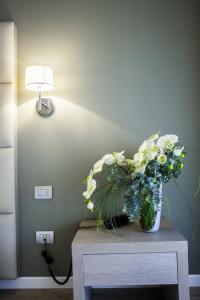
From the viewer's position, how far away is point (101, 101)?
196 centimetres

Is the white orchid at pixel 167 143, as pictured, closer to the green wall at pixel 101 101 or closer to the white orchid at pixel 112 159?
the white orchid at pixel 112 159

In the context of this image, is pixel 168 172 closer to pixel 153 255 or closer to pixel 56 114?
pixel 153 255

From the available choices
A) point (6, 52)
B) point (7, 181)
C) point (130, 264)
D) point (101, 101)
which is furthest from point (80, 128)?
point (130, 264)

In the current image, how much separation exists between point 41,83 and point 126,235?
1.07 metres

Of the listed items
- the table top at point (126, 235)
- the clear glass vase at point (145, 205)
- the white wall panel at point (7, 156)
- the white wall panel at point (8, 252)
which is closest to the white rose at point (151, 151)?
the clear glass vase at point (145, 205)

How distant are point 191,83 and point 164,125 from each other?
1.16ft

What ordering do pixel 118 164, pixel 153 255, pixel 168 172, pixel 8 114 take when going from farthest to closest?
pixel 8 114, pixel 118 164, pixel 168 172, pixel 153 255

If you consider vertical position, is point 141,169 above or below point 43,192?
above

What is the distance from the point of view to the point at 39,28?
1.99m

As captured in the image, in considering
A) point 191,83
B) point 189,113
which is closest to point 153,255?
point 189,113

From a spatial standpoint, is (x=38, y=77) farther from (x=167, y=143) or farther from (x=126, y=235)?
(x=126, y=235)

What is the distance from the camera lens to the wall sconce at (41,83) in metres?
1.76

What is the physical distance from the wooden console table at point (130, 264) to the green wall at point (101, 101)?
1.72ft

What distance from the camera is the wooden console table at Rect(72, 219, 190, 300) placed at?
1.43m
